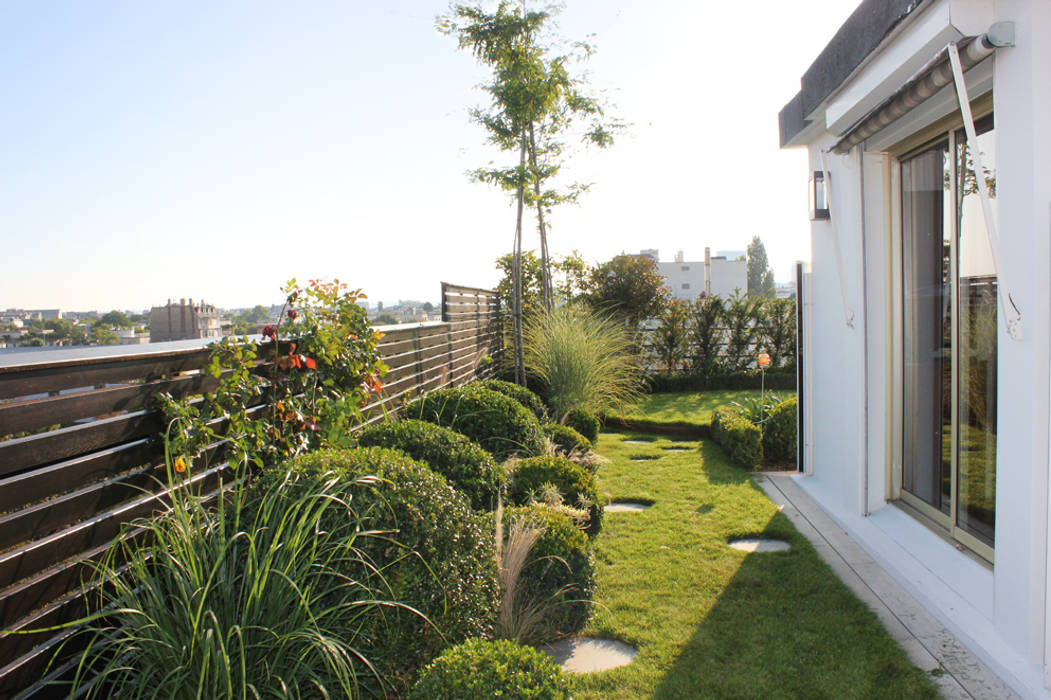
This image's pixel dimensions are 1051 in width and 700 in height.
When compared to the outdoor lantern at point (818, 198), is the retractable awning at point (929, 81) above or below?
above

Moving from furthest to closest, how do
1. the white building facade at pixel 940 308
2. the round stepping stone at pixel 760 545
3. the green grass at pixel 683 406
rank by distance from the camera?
1. the green grass at pixel 683 406
2. the round stepping stone at pixel 760 545
3. the white building facade at pixel 940 308

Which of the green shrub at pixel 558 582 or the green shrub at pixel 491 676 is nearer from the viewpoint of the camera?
the green shrub at pixel 491 676

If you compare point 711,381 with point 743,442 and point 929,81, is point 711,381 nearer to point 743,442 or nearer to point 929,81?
point 743,442

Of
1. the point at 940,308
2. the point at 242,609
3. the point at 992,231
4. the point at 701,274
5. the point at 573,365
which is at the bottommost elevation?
the point at 242,609

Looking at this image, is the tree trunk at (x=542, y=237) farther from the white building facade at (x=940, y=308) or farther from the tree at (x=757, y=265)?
the tree at (x=757, y=265)

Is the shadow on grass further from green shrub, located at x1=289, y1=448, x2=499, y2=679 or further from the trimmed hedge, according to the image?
the trimmed hedge

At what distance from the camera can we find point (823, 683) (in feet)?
8.00

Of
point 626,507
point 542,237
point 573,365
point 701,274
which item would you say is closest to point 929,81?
point 626,507

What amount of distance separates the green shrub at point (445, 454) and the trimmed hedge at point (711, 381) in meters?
7.74

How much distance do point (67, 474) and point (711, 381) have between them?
10.2 m

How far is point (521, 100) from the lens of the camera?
8.23m

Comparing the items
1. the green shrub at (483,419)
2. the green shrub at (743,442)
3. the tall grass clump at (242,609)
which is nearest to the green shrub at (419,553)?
the tall grass clump at (242,609)

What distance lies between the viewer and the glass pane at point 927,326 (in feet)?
10.6

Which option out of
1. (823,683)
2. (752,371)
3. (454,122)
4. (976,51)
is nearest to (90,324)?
(823,683)
